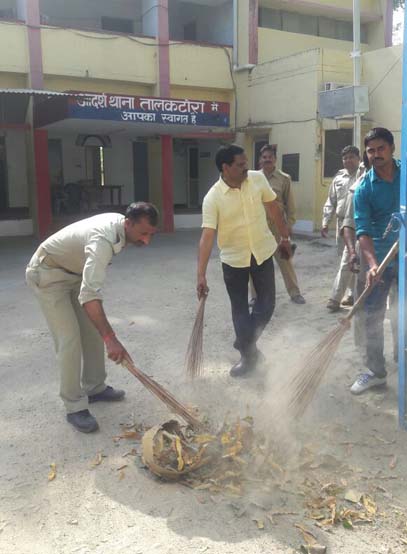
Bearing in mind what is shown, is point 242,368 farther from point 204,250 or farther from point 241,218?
point 241,218

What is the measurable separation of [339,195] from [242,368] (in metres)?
2.66

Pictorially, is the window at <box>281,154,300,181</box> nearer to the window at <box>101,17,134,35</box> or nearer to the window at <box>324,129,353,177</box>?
the window at <box>324,129,353,177</box>

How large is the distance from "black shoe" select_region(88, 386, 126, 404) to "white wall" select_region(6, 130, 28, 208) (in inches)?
516

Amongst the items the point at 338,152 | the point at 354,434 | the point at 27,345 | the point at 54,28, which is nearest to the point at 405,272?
the point at 354,434

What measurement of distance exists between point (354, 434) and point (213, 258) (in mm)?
7081

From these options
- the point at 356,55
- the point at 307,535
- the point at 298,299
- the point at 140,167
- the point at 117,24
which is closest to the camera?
the point at 307,535

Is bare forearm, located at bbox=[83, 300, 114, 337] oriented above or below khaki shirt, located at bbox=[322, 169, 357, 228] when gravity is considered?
below

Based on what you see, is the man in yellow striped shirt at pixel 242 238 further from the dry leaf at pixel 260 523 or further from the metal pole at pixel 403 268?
the dry leaf at pixel 260 523

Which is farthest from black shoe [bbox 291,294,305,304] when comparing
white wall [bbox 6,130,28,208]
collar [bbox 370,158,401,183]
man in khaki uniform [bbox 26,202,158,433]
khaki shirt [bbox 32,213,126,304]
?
white wall [bbox 6,130,28,208]

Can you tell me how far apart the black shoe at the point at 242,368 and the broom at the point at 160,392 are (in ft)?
3.51

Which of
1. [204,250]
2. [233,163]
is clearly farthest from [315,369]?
[233,163]

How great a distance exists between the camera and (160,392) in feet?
10.1

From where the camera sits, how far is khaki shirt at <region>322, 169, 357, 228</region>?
591cm

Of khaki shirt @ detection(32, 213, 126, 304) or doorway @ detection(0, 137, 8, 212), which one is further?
doorway @ detection(0, 137, 8, 212)
